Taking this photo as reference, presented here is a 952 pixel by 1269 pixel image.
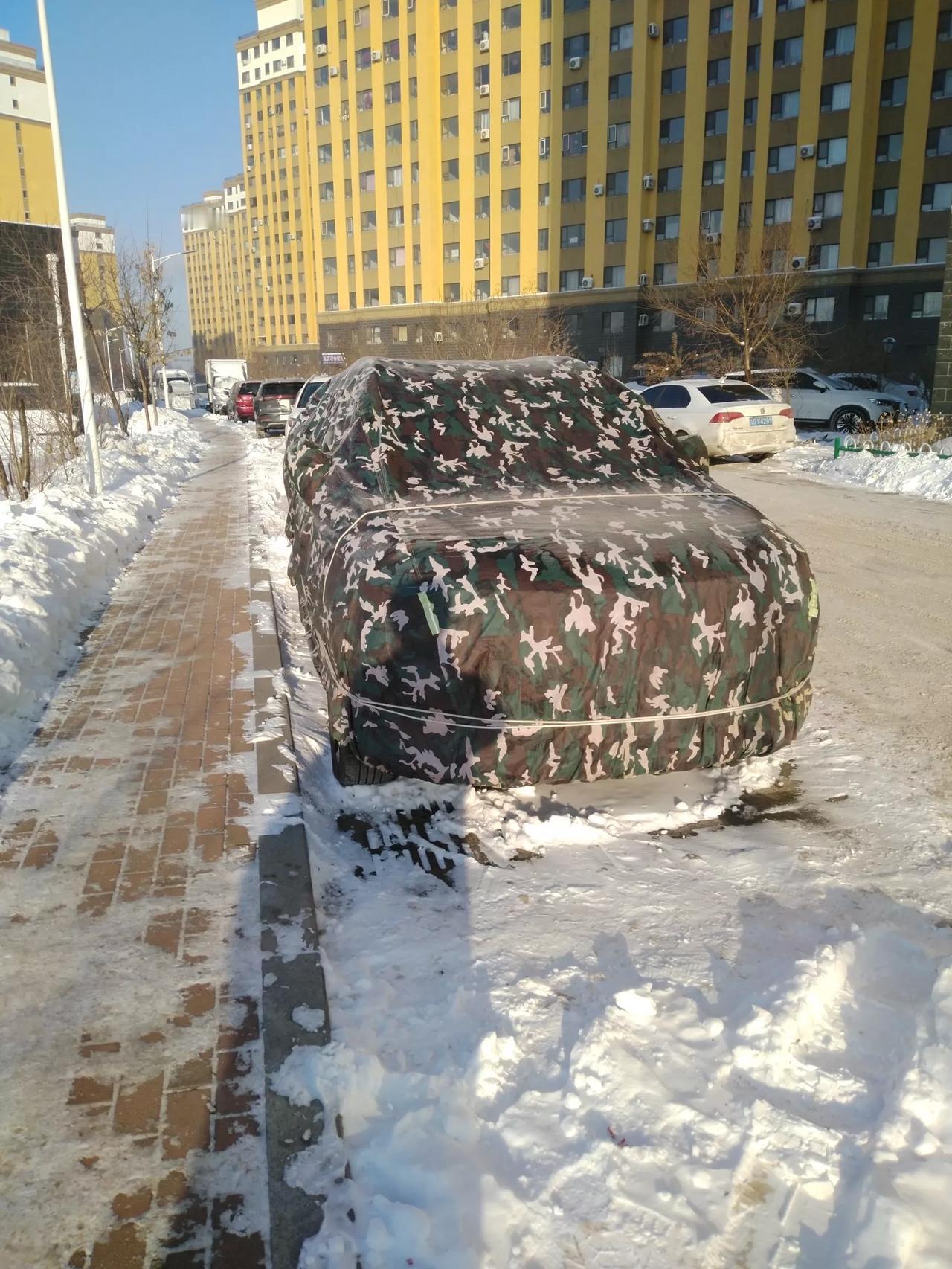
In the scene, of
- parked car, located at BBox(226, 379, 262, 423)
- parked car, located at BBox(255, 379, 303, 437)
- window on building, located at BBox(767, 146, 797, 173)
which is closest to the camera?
parked car, located at BBox(255, 379, 303, 437)

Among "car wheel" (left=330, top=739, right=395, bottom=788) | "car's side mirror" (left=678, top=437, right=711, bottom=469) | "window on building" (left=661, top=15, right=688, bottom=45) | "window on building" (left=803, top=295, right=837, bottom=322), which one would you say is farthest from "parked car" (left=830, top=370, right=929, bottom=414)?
"window on building" (left=661, top=15, right=688, bottom=45)

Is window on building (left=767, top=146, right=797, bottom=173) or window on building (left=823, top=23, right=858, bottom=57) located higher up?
window on building (left=823, top=23, right=858, bottom=57)

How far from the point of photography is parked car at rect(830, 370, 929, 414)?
22.0 meters

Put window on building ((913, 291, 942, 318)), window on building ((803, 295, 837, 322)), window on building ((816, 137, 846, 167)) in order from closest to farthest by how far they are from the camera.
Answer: window on building ((913, 291, 942, 318))
window on building ((816, 137, 846, 167))
window on building ((803, 295, 837, 322))

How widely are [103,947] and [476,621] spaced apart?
167 centimetres

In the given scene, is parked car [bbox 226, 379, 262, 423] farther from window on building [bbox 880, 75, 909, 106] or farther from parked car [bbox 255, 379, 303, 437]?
window on building [bbox 880, 75, 909, 106]

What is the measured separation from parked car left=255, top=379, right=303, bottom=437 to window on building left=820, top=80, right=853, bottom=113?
3392 cm

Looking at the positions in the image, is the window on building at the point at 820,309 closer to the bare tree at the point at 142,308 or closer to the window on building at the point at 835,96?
the window on building at the point at 835,96

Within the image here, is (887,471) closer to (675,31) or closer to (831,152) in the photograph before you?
(831,152)

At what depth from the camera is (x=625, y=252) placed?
169 ft

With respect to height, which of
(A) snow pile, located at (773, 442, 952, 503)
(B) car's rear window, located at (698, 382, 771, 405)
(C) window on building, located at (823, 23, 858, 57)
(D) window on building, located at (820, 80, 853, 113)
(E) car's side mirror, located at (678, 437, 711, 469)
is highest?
(C) window on building, located at (823, 23, 858, 57)

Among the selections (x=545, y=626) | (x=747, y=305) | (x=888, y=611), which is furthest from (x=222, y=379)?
(x=545, y=626)

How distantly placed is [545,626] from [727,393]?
48.2ft

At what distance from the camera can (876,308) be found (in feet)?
148
